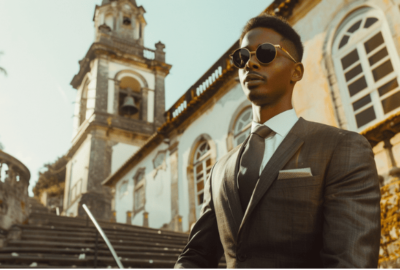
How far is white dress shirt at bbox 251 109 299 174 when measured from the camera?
1.63 metres

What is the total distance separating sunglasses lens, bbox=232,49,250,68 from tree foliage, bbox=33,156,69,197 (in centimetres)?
3739

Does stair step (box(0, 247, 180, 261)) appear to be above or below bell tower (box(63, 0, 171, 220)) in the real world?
below

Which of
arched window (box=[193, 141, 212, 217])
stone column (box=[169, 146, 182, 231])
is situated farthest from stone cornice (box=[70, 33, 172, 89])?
arched window (box=[193, 141, 212, 217])

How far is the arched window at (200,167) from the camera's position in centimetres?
1554

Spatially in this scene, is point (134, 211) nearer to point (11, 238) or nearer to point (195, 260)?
point (11, 238)

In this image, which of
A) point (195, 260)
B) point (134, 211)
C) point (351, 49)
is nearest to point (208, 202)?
point (195, 260)

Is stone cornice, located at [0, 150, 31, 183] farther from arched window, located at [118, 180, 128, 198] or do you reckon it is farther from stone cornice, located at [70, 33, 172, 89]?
stone cornice, located at [70, 33, 172, 89]

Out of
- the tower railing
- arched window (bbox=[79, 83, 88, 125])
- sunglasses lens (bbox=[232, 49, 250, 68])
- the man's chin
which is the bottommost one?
the man's chin

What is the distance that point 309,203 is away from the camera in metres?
1.42

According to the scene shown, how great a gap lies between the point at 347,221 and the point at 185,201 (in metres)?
15.2

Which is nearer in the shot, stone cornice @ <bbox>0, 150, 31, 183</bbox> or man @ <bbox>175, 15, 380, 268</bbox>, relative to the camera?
man @ <bbox>175, 15, 380, 268</bbox>

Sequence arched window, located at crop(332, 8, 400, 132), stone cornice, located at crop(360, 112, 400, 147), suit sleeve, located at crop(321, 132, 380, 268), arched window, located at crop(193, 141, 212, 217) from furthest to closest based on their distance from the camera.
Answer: arched window, located at crop(193, 141, 212, 217), arched window, located at crop(332, 8, 400, 132), stone cornice, located at crop(360, 112, 400, 147), suit sleeve, located at crop(321, 132, 380, 268)

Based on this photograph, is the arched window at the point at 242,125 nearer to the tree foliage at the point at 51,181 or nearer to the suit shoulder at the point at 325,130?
the suit shoulder at the point at 325,130

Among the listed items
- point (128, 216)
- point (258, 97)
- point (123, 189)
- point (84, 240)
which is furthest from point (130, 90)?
point (258, 97)
